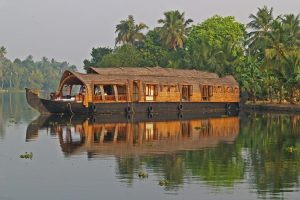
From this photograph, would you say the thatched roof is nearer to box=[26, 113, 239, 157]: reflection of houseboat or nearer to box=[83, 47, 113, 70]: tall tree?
box=[26, 113, 239, 157]: reflection of houseboat

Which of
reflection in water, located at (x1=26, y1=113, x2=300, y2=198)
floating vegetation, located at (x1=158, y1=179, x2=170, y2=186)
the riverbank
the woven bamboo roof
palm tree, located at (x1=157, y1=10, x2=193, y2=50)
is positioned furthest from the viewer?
palm tree, located at (x1=157, y1=10, x2=193, y2=50)

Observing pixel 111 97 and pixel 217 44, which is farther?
pixel 217 44

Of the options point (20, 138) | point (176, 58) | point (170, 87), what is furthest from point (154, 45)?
point (20, 138)

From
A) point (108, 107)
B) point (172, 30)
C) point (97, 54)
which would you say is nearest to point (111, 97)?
point (108, 107)

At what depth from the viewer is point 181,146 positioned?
23938 mm

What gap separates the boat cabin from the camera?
4428 cm

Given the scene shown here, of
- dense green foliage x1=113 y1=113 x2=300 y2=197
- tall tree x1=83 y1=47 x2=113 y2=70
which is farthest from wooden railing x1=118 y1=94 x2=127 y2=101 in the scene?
tall tree x1=83 y1=47 x2=113 y2=70

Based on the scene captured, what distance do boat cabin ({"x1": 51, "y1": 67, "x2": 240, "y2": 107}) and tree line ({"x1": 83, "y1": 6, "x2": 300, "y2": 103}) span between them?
4.42 metres

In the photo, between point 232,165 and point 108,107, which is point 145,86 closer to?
point 108,107

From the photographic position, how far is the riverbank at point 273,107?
159ft

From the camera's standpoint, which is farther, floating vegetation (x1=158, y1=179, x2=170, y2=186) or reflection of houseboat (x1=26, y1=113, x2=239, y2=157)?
reflection of houseboat (x1=26, y1=113, x2=239, y2=157)

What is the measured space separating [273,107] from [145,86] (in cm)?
1323

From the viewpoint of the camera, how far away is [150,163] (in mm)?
18906

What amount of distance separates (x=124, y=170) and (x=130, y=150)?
4.74m
